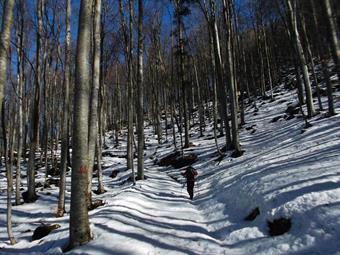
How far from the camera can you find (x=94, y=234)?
252 inches

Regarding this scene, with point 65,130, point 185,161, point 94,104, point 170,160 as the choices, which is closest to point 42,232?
point 94,104

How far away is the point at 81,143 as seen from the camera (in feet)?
19.2

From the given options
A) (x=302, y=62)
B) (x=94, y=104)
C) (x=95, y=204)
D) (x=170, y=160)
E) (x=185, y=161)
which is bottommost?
(x=95, y=204)

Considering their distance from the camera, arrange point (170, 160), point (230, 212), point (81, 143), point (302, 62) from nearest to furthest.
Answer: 1. point (81, 143)
2. point (230, 212)
3. point (302, 62)
4. point (170, 160)

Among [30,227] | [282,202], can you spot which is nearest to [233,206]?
[282,202]

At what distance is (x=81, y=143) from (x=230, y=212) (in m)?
4.40

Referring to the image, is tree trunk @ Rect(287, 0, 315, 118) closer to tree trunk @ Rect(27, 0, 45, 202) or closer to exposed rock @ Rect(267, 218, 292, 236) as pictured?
exposed rock @ Rect(267, 218, 292, 236)

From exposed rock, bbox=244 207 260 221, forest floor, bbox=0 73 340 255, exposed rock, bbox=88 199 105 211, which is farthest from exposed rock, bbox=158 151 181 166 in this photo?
exposed rock, bbox=244 207 260 221

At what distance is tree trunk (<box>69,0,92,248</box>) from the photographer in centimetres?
576

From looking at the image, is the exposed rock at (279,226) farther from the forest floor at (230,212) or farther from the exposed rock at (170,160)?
the exposed rock at (170,160)

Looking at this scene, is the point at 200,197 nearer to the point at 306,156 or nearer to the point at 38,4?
the point at 306,156

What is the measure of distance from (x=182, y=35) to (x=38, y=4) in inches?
467

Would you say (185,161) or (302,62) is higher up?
(302,62)

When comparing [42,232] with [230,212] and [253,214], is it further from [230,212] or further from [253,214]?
[253,214]
